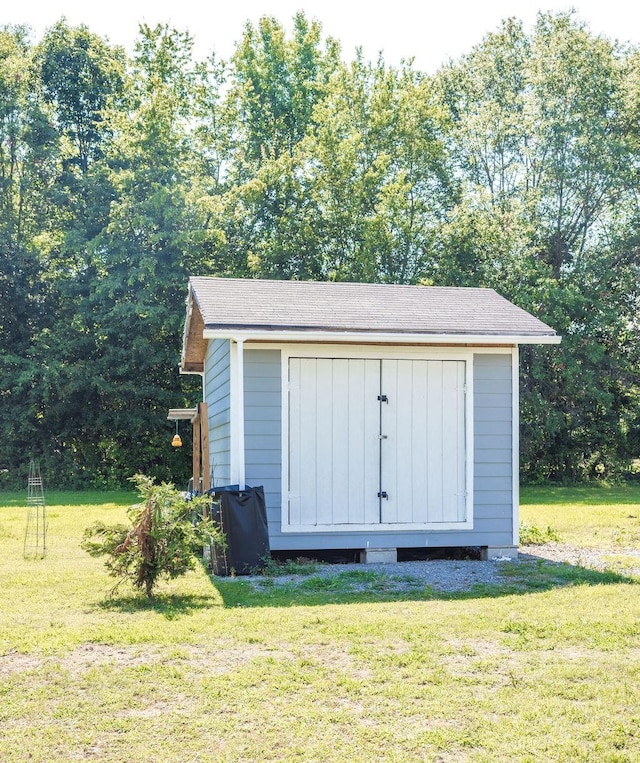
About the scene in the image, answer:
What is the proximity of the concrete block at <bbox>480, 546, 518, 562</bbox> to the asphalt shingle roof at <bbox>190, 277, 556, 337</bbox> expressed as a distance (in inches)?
84.7

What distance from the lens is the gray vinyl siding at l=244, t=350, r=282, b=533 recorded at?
829cm

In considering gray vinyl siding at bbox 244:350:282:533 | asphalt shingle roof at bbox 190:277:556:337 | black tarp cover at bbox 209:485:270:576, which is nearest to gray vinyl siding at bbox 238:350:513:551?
gray vinyl siding at bbox 244:350:282:533

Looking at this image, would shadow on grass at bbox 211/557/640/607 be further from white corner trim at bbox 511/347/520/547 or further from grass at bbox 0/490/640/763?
white corner trim at bbox 511/347/520/547

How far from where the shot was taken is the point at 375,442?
861 cm

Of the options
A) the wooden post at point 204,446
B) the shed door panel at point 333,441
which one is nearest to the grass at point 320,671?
the shed door panel at point 333,441

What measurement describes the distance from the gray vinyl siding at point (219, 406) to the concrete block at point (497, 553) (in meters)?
2.67

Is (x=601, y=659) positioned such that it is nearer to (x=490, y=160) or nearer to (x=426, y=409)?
(x=426, y=409)

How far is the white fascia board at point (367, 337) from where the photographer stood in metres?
8.03

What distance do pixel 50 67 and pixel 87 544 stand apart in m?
20.0

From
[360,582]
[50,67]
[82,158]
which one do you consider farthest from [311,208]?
[360,582]

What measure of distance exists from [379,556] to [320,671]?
4.10 metres

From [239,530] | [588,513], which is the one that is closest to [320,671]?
[239,530]

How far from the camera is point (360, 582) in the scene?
7.33 metres

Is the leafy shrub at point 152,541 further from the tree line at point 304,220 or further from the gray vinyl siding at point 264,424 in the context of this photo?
the tree line at point 304,220
